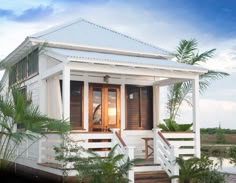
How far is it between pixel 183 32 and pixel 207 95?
355cm

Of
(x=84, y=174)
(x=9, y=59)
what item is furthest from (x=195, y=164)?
(x=9, y=59)

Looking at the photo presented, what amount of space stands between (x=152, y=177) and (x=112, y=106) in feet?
12.0

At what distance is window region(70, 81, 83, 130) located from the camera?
14.0 meters

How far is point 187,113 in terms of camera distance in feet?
63.4

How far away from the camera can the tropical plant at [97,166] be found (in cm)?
1003

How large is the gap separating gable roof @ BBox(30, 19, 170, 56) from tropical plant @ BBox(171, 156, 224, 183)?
17.8 feet

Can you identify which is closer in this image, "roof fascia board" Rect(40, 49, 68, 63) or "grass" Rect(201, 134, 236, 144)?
"roof fascia board" Rect(40, 49, 68, 63)

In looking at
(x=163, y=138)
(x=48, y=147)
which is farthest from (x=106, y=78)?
(x=48, y=147)

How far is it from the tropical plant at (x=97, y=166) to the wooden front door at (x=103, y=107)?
3.36m

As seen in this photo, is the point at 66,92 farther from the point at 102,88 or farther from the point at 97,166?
the point at 102,88

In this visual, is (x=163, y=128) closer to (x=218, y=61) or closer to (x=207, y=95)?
(x=207, y=95)

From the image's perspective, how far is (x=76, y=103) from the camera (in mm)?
14055

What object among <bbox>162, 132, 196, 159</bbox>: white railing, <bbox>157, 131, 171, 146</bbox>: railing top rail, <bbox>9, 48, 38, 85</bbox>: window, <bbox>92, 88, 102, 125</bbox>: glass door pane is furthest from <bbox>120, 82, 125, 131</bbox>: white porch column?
<bbox>9, 48, 38, 85</bbox>: window

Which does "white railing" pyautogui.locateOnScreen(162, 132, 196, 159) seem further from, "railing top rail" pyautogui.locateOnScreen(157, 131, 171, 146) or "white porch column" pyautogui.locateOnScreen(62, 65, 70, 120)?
"white porch column" pyautogui.locateOnScreen(62, 65, 70, 120)
